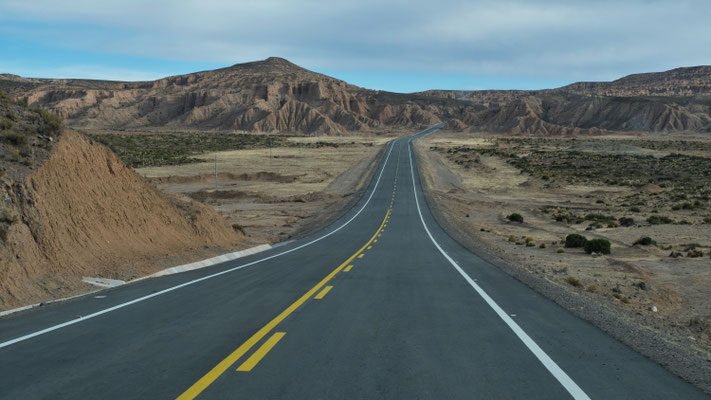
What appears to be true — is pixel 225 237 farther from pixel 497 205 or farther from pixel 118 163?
pixel 497 205

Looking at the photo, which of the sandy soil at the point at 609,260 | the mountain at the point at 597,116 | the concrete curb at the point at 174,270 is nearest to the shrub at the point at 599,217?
the sandy soil at the point at 609,260

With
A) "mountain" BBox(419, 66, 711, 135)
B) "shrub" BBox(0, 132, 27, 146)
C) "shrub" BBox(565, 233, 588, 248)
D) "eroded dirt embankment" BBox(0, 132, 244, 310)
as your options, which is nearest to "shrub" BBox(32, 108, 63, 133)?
"eroded dirt embankment" BBox(0, 132, 244, 310)

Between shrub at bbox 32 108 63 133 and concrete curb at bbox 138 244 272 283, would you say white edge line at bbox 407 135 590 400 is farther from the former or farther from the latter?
shrub at bbox 32 108 63 133

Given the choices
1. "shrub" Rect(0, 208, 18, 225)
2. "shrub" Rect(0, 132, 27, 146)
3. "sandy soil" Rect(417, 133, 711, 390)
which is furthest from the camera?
"shrub" Rect(0, 132, 27, 146)

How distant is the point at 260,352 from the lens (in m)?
6.16

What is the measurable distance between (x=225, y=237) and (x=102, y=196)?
7292 mm

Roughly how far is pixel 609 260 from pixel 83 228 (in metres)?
19.6

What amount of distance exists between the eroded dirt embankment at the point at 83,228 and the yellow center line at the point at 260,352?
19.2 feet

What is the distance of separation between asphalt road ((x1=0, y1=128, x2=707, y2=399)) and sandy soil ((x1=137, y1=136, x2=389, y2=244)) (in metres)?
16.3

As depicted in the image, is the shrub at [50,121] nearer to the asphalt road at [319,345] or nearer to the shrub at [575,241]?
the asphalt road at [319,345]

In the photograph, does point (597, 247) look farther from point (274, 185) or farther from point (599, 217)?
point (274, 185)

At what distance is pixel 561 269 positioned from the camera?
1856cm

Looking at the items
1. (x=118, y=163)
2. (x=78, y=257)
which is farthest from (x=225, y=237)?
(x=78, y=257)

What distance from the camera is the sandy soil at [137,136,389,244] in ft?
Answer: 130
